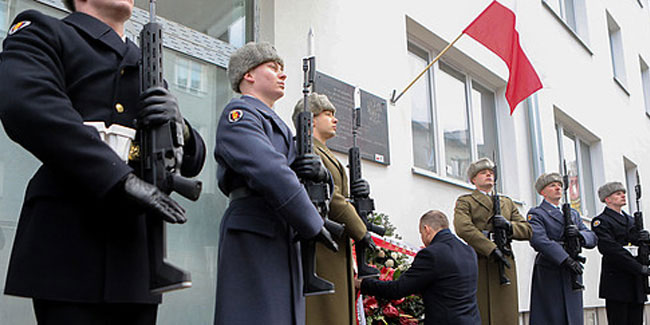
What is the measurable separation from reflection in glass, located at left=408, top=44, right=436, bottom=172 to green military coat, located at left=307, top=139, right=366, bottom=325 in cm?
354

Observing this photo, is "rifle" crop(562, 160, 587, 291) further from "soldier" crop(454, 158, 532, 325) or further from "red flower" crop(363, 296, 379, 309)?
"red flower" crop(363, 296, 379, 309)

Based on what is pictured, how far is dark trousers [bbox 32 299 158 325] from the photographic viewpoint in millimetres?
1699

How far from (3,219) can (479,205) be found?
4074mm

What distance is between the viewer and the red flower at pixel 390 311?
192 inches

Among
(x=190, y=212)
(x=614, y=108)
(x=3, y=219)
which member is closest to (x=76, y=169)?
(x=3, y=219)

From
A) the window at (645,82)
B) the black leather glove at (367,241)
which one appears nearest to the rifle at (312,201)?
the black leather glove at (367,241)

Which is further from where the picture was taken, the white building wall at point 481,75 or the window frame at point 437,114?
the window frame at point 437,114

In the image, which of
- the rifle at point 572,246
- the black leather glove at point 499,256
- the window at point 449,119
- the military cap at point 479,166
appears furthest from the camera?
the window at point 449,119

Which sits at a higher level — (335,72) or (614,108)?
(614,108)

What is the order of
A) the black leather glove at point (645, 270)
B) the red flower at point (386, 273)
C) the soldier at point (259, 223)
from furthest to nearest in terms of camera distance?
1. the black leather glove at point (645, 270)
2. the red flower at point (386, 273)
3. the soldier at point (259, 223)

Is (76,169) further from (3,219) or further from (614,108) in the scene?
(614,108)

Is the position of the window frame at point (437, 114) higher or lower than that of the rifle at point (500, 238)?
higher

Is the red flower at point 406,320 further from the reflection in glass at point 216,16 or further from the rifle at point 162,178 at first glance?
the rifle at point 162,178

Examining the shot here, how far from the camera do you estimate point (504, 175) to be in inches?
365
